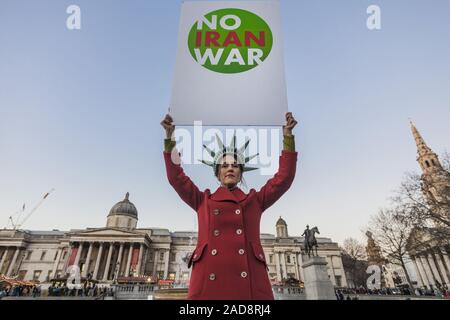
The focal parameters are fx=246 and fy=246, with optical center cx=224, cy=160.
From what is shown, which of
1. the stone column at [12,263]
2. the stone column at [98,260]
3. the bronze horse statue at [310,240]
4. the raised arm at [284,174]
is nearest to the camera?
the raised arm at [284,174]

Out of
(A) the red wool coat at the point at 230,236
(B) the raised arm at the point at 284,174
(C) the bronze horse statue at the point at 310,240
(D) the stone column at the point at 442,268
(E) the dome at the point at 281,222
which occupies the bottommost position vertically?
(A) the red wool coat at the point at 230,236

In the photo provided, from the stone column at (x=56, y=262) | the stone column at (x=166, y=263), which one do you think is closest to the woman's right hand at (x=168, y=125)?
the stone column at (x=166, y=263)

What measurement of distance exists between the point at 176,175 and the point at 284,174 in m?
1.26

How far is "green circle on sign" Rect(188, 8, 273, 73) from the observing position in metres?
3.50

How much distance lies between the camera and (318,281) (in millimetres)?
13289

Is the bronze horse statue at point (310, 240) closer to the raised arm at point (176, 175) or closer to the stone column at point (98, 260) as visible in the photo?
the raised arm at point (176, 175)

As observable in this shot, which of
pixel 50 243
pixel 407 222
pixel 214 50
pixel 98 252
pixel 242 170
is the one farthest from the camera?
pixel 50 243

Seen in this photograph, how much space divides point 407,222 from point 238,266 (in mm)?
26701

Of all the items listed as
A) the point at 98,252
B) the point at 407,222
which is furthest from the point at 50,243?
the point at 407,222

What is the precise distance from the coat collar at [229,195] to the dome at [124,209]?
62000 mm

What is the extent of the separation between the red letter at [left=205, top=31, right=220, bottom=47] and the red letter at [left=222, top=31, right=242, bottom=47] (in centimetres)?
13

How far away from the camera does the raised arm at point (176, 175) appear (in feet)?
9.43
